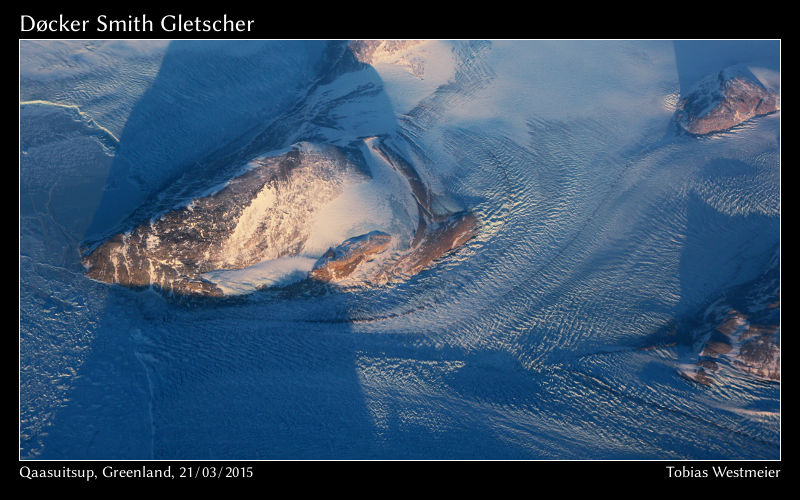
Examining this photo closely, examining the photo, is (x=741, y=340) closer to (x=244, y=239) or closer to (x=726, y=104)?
(x=726, y=104)

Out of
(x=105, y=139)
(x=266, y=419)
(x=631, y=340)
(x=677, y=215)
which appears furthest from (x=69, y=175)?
(x=677, y=215)

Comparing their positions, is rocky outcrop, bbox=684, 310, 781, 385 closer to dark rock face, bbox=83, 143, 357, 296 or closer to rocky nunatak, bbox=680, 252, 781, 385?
rocky nunatak, bbox=680, 252, 781, 385

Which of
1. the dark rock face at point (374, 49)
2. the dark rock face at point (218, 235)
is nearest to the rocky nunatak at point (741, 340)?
the dark rock face at point (218, 235)

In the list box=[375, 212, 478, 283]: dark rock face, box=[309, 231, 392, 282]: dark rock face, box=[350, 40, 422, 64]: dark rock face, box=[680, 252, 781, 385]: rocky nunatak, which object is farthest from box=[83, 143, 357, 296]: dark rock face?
box=[680, 252, 781, 385]: rocky nunatak

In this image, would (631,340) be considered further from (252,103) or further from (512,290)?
(252,103)

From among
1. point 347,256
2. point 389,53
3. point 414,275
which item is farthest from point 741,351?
point 389,53

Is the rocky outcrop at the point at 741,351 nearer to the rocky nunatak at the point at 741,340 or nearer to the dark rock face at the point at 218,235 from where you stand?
the rocky nunatak at the point at 741,340

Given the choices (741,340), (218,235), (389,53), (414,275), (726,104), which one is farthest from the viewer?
(389,53)
